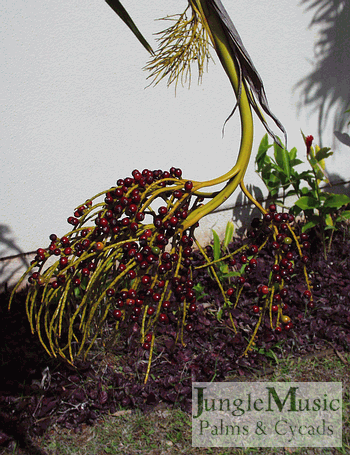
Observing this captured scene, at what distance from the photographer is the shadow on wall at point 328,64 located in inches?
145

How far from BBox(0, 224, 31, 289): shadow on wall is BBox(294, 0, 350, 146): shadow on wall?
2.75 metres

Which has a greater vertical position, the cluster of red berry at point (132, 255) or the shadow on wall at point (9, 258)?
the shadow on wall at point (9, 258)

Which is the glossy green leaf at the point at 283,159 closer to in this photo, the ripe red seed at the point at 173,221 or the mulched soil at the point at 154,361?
the mulched soil at the point at 154,361

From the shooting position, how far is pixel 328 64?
12.6 ft

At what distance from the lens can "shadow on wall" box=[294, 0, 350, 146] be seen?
368 cm

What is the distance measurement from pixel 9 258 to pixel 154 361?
140 cm

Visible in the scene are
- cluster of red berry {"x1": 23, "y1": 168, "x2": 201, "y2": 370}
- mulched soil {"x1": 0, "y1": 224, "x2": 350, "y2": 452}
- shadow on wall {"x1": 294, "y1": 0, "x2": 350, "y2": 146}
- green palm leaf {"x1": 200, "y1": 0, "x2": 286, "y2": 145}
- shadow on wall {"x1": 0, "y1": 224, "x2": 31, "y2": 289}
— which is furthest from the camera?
shadow on wall {"x1": 294, "y1": 0, "x2": 350, "y2": 146}

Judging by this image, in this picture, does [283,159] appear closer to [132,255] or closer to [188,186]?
[188,186]

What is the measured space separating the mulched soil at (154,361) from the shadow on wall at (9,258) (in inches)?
6.4

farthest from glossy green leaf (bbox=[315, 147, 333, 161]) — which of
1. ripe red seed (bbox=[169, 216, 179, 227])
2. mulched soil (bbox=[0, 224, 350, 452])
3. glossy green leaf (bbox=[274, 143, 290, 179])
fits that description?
ripe red seed (bbox=[169, 216, 179, 227])

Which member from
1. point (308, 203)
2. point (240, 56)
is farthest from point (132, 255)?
point (308, 203)

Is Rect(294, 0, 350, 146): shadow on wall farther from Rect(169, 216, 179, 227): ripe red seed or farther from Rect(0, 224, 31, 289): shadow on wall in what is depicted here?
Rect(169, 216, 179, 227): ripe red seed

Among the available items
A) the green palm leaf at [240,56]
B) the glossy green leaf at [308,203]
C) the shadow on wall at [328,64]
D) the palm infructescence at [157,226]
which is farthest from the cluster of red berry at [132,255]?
the shadow on wall at [328,64]

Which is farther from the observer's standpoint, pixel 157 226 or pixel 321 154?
pixel 321 154
